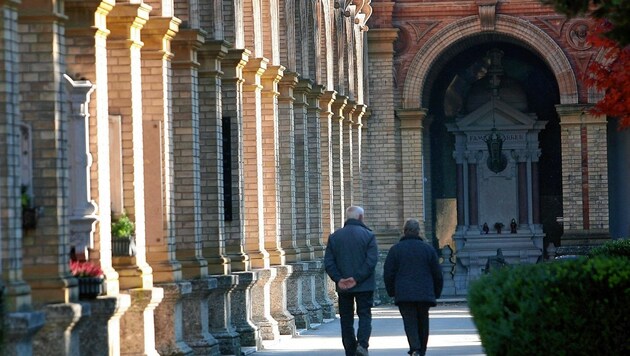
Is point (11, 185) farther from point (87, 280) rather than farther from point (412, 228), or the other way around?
point (412, 228)

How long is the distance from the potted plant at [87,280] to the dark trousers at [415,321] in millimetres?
4428

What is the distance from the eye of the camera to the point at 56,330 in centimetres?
1631

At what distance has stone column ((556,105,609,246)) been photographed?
44125 mm

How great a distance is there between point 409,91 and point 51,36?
29.3 metres

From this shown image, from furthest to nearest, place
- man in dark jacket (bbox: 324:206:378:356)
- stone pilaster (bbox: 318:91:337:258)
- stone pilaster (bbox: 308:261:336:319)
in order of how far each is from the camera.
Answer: stone pilaster (bbox: 318:91:337:258)
stone pilaster (bbox: 308:261:336:319)
man in dark jacket (bbox: 324:206:378:356)

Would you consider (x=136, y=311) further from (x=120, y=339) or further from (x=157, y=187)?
Result: (x=157, y=187)

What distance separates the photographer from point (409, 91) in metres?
45.4

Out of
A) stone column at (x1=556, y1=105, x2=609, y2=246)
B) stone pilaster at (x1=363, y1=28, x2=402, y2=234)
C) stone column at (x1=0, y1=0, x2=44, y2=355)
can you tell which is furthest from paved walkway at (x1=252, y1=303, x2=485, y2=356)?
stone column at (x1=556, y1=105, x2=609, y2=246)

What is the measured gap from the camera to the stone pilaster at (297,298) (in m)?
31.7

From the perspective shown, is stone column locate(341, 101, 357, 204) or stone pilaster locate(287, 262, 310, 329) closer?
stone pilaster locate(287, 262, 310, 329)

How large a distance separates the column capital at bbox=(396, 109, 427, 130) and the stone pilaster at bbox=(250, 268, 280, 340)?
55.7 feet

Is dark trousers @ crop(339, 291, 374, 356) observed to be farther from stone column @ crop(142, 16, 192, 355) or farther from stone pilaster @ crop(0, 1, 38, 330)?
stone pilaster @ crop(0, 1, 38, 330)

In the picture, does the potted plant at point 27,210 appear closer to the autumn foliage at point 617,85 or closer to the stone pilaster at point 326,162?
the autumn foliage at point 617,85

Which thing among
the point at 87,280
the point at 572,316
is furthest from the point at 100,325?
the point at 572,316
